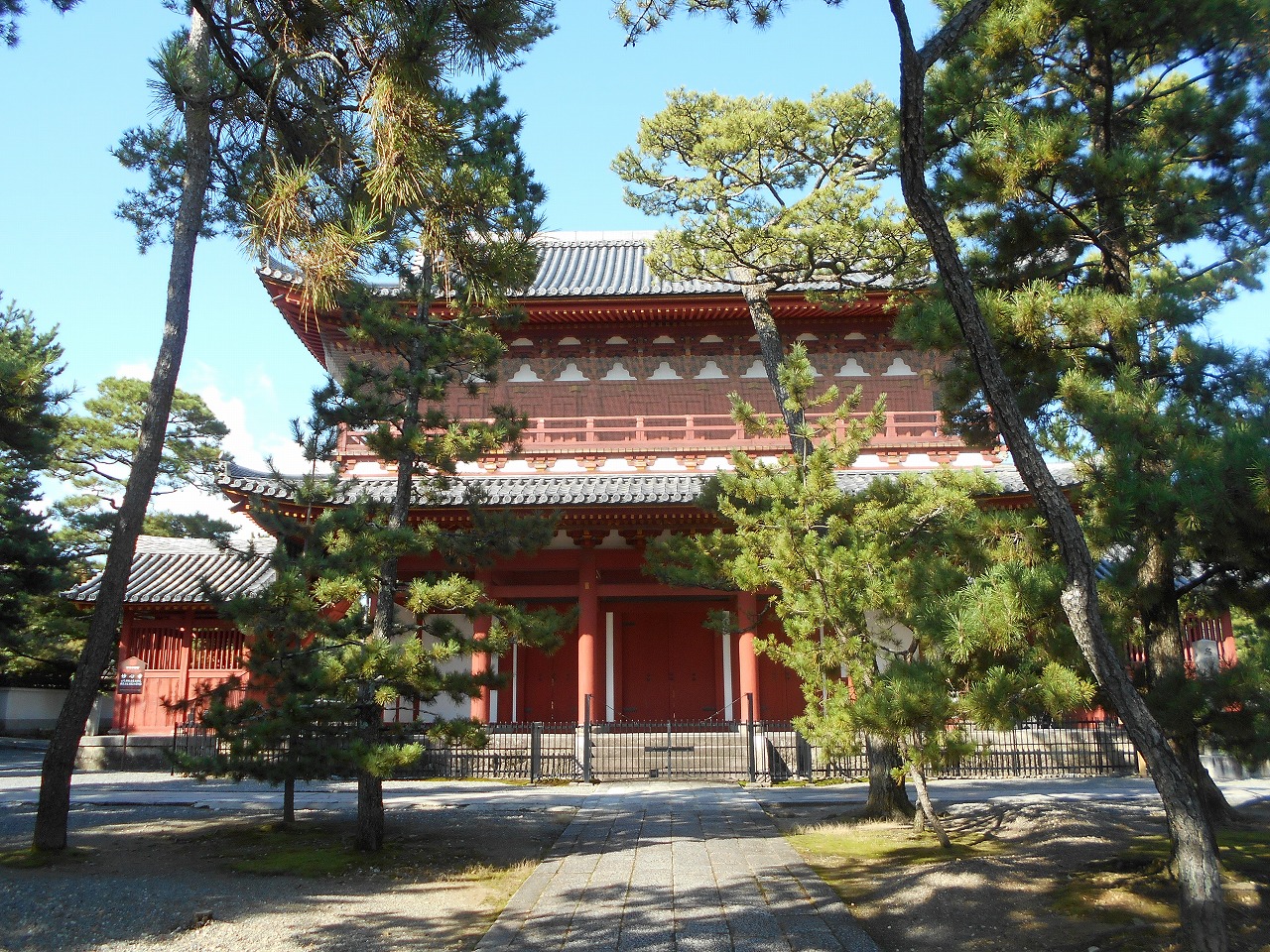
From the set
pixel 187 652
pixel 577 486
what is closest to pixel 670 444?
pixel 577 486

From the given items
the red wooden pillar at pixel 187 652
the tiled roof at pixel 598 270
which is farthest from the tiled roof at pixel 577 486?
the red wooden pillar at pixel 187 652

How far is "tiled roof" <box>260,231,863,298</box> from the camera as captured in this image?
16400 mm

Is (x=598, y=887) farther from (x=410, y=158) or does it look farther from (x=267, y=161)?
(x=267, y=161)

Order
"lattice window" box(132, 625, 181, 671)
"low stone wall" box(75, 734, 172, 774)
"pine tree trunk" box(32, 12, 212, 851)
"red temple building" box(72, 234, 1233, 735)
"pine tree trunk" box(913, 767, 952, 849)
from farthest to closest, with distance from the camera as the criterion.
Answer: "lattice window" box(132, 625, 181, 671) → "red temple building" box(72, 234, 1233, 735) → "low stone wall" box(75, 734, 172, 774) → "pine tree trunk" box(913, 767, 952, 849) → "pine tree trunk" box(32, 12, 212, 851)

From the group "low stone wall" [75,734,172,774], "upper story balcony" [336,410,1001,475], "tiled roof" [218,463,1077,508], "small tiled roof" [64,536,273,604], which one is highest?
"upper story balcony" [336,410,1001,475]

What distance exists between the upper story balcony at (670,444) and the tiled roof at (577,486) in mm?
311

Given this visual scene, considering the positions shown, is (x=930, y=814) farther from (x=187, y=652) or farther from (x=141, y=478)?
(x=187, y=652)

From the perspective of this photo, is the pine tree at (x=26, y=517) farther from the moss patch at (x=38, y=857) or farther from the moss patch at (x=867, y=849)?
the moss patch at (x=867, y=849)

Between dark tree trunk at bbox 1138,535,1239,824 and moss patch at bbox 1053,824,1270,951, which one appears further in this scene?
dark tree trunk at bbox 1138,535,1239,824

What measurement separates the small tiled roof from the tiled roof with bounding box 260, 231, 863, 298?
616 centimetres

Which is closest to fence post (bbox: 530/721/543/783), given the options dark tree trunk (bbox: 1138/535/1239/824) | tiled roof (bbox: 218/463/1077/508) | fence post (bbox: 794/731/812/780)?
tiled roof (bbox: 218/463/1077/508)

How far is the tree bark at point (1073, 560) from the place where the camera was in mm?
4715

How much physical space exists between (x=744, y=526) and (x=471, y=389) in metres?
3.15

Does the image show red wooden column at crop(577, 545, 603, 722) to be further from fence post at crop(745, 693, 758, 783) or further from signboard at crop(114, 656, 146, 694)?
signboard at crop(114, 656, 146, 694)
